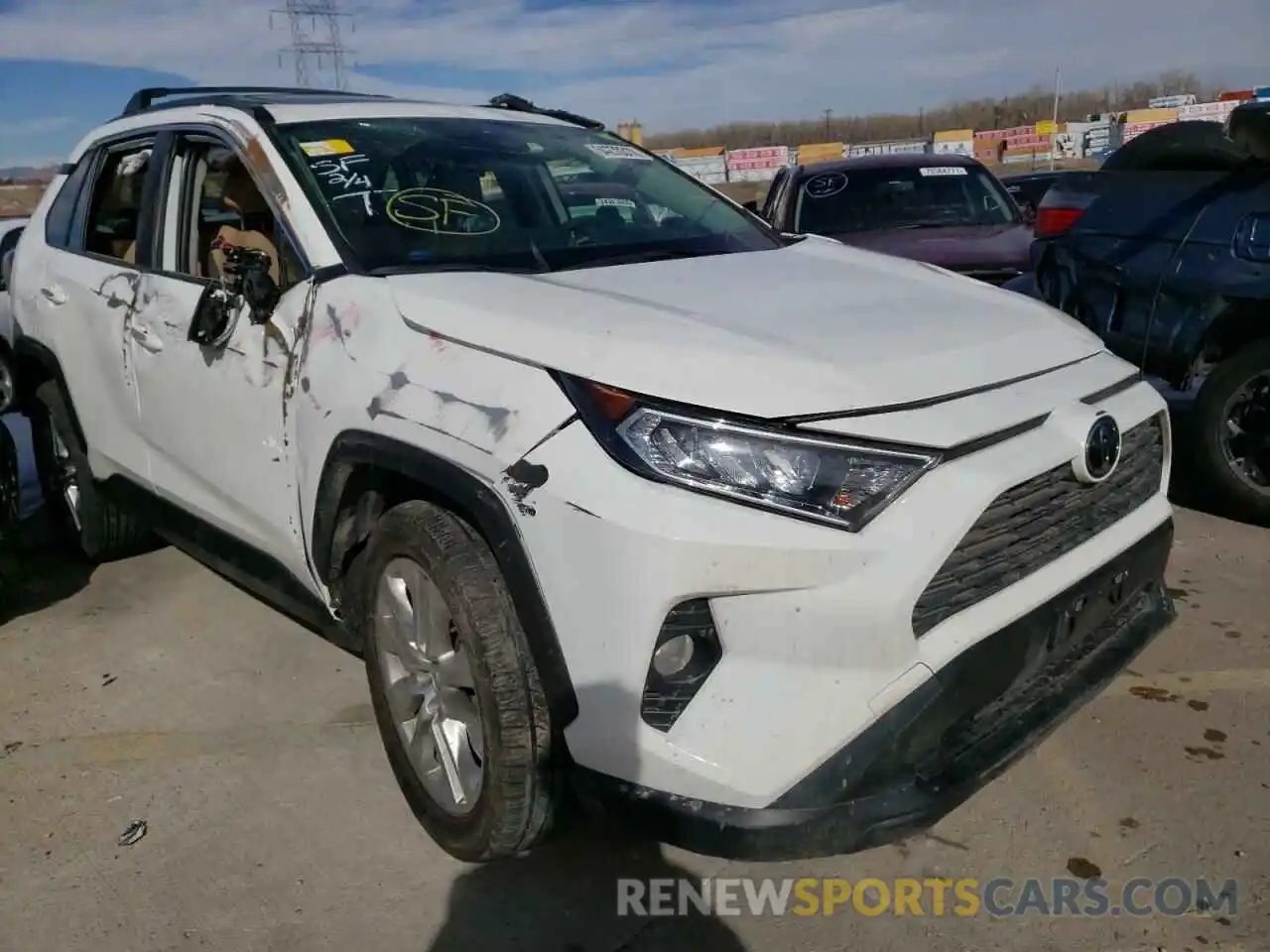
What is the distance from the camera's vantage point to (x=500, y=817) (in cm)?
234

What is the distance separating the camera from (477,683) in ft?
7.49

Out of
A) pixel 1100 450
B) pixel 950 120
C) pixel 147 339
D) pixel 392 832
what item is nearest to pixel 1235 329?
pixel 1100 450

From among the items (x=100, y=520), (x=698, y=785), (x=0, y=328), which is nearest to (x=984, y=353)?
(x=698, y=785)

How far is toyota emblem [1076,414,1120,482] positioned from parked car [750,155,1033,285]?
515cm

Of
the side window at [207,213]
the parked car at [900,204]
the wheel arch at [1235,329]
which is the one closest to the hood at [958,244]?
the parked car at [900,204]

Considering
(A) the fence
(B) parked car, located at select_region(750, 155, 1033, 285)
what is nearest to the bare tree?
(A) the fence

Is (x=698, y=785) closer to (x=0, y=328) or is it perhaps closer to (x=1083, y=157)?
(x=0, y=328)

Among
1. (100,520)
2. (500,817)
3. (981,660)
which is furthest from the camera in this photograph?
(100,520)

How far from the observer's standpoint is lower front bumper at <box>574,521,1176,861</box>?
201cm

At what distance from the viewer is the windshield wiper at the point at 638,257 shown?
116 inches

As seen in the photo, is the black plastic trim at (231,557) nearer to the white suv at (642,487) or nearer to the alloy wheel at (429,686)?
the white suv at (642,487)

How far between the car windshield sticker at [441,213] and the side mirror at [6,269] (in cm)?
265

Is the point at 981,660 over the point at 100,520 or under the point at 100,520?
over

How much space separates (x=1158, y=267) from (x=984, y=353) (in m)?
2.89
